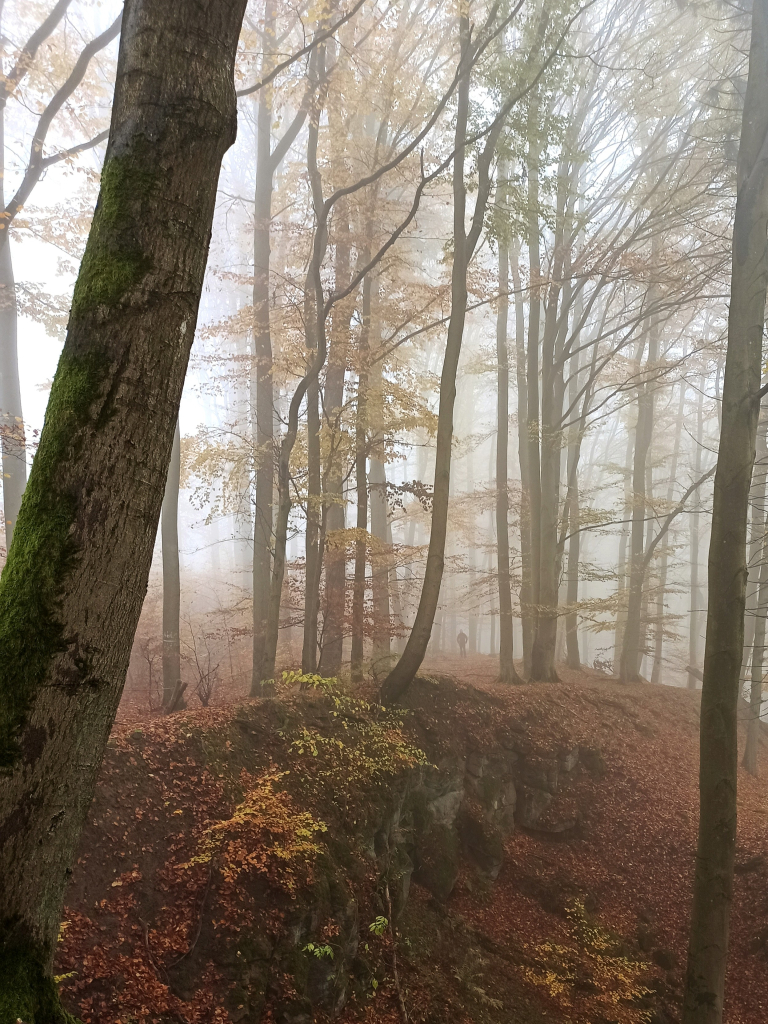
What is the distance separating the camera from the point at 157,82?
90.2 inches

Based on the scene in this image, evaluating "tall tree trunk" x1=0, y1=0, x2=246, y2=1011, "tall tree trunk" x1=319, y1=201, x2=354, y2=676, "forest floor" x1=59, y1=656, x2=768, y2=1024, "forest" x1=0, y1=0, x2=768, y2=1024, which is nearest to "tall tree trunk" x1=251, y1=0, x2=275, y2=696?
"forest" x1=0, y1=0, x2=768, y2=1024

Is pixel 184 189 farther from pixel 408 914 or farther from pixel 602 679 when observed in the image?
pixel 602 679

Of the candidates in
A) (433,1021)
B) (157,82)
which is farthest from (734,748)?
(157,82)

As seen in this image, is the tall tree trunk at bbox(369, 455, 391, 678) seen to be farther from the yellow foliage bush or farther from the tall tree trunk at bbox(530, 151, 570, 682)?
the yellow foliage bush

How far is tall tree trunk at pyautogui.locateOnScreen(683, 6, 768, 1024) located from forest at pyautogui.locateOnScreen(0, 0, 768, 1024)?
30 mm

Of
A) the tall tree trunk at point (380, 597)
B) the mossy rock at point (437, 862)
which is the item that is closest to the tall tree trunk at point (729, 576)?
the mossy rock at point (437, 862)

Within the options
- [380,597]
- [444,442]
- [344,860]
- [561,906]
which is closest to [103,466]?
[344,860]

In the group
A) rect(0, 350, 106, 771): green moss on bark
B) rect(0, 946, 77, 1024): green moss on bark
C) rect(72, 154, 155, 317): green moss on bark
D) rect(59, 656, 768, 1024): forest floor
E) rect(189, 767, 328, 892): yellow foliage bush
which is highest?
rect(72, 154, 155, 317): green moss on bark

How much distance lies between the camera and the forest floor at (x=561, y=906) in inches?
191

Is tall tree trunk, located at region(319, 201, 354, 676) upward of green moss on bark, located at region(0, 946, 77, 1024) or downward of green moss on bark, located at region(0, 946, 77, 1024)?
upward

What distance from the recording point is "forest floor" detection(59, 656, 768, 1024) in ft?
15.9

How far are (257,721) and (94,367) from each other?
5021 millimetres

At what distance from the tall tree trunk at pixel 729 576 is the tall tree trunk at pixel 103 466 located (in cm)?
500

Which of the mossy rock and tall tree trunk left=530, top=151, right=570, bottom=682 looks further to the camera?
tall tree trunk left=530, top=151, right=570, bottom=682
